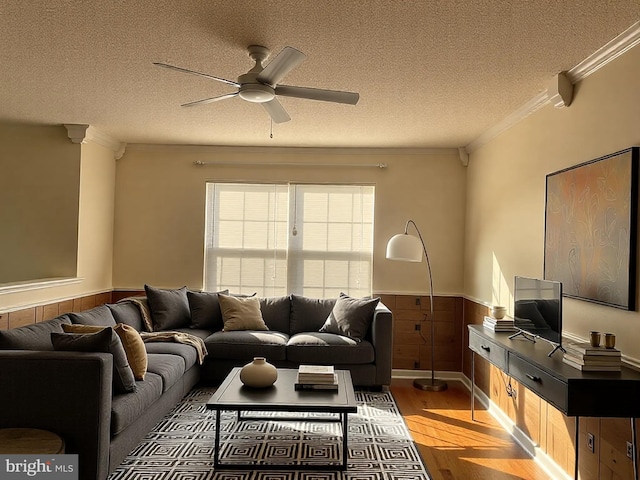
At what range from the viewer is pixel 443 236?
608 centimetres

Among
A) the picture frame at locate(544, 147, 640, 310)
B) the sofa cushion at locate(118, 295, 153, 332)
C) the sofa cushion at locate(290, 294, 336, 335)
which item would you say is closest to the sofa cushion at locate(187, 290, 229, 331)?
the sofa cushion at locate(118, 295, 153, 332)

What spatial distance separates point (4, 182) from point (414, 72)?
430 cm

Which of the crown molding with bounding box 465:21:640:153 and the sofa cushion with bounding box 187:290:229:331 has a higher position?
the crown molding with bounding box 465:21:640:153

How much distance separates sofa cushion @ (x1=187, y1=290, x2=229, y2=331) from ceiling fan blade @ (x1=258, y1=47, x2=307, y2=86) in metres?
3.15

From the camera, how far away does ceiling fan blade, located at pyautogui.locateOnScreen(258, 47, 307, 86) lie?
260 centimetres

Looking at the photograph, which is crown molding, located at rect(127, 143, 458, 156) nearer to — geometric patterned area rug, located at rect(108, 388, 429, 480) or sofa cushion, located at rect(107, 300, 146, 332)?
sofa cushion, located at rect(107, 300, 146, 332)

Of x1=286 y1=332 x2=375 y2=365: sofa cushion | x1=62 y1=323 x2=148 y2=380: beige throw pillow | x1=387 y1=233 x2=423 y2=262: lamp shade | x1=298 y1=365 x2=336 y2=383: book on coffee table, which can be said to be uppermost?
x1=387 y1=233 x2=423 y2=262: lamp shade

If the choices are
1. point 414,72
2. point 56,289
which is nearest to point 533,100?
point 414,72

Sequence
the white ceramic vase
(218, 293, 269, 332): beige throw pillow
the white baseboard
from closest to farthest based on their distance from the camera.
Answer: the white baseboard
the white ceramic vase
(218, 293, 269, 332): beige throw pillow

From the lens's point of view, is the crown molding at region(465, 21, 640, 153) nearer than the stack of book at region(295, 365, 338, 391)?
Yes

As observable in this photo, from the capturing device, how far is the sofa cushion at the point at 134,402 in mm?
2957

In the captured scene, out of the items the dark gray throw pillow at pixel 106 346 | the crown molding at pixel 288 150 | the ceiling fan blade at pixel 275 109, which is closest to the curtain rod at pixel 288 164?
the crown molding at pixel 288 150

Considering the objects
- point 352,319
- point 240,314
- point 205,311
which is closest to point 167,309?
point 205,311

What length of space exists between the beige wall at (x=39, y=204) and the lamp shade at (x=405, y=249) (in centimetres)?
319
